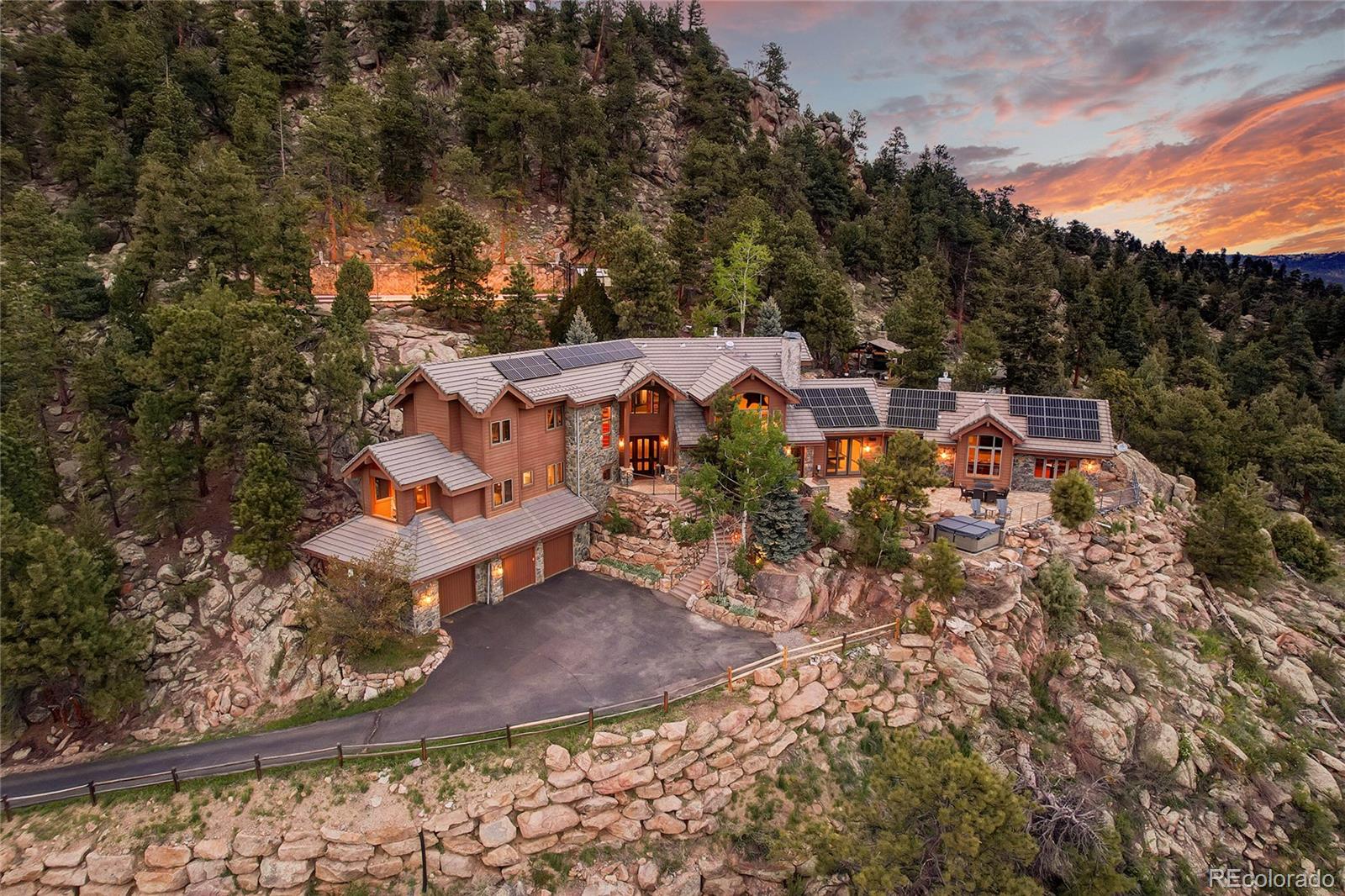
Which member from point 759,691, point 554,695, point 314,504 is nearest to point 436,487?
point 314,504

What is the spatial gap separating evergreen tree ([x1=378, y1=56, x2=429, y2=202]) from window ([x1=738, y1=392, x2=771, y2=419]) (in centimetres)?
4131

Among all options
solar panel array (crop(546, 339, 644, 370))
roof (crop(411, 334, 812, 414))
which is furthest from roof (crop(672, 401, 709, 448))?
solar panel array (crop(546, 339, 644, 370))

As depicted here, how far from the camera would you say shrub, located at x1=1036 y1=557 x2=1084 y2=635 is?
28.0 metres

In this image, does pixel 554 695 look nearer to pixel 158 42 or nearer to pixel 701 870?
pixel 701 870

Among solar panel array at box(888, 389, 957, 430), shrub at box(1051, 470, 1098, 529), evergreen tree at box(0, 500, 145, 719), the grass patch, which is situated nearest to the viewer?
evergreen tree at box(0, 500, 145, 719)

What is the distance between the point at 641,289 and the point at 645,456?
15.9 meters

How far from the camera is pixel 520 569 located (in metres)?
30.0

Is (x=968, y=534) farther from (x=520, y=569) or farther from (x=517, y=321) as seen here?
(x=517, y=321)

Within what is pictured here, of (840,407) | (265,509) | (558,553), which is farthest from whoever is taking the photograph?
(840,407)

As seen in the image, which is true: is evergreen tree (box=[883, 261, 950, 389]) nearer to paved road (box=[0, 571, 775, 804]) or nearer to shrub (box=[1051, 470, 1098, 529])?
shrub (box=[1051, 470, 1098, 529])

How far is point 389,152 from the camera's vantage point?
57.0m

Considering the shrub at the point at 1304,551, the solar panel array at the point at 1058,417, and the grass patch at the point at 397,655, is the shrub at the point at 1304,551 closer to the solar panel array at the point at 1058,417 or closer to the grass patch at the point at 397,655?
the solar panel array at the point at 1058,417

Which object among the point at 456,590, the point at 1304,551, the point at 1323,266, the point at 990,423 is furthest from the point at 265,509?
the point at 1323,266

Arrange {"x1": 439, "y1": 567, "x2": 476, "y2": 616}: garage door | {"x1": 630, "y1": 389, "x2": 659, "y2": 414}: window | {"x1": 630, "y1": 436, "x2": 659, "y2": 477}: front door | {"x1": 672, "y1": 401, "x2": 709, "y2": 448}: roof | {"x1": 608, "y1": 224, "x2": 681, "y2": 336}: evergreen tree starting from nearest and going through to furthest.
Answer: {"x1": 439, "y1": 567, "x2": 476, "y2": 616}: garage door < {"x1": 672, "y1": 401, "x2": 709, "y2": 448}: roof < {"x1": 630, "y1": 389, "x2": 659, "y2": 414}: window < {"x1": 630, "y1": 436, "x2": 659, "y2": 477}: front door < {"x1": 608, "y1": 224, "x2": 681, "y2": 336}: evergreen tree
